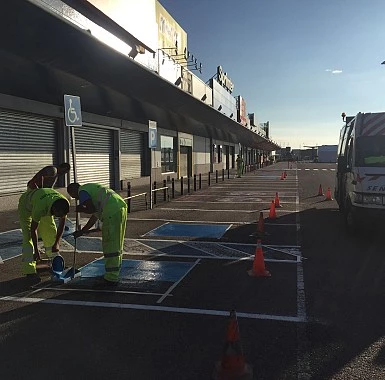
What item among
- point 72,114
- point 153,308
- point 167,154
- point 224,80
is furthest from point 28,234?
point 224,80

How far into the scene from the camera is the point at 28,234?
6285 millimetres

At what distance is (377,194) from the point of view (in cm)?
873

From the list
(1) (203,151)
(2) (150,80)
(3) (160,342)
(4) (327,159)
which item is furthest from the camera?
(4) (327,159)

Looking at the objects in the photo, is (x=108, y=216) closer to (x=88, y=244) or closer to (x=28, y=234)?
(x=28, y=234)

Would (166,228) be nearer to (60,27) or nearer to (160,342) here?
(60,27)

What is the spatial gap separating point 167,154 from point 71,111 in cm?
2038

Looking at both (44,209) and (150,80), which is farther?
(150,80)

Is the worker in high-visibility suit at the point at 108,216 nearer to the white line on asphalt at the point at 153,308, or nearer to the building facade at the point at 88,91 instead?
the white line on asphalt at the point at 153,308

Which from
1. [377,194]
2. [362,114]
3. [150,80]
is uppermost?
[150,80]

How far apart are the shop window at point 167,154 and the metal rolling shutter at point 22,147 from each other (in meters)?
12.5

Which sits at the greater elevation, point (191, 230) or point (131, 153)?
point (131, 153)

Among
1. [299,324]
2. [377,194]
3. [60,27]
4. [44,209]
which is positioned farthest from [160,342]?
[60,27]

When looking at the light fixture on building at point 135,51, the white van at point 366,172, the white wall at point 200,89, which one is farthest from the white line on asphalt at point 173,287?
the white wall at point 200,89

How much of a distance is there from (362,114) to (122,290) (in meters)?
7.18
